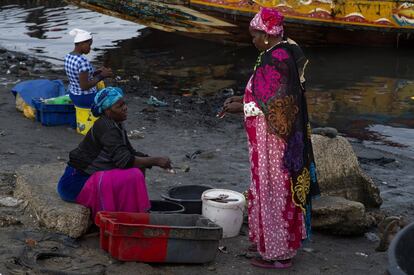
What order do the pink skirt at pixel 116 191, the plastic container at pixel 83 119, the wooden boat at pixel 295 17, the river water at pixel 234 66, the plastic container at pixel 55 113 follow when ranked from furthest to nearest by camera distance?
the wooden boat at pixel 295 17
the river water at pixel 234 66
the plastic container at pixel 55 113
the plastic container at pixel 83 119
the pink skirt at pixel 116 191

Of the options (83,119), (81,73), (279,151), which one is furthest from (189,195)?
(83,119)

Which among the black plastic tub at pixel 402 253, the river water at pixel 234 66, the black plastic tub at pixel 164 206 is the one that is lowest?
the river water at pixel 234 66

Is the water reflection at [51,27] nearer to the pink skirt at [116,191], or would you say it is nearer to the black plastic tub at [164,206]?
the black plastic tub at [164,206]

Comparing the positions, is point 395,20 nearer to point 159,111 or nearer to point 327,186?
point 159,111

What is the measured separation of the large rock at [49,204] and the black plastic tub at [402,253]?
288 centimetres

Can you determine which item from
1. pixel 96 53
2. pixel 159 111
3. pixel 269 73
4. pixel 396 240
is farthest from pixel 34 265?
pixel 96 53

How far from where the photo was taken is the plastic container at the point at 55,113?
8977 millimetres

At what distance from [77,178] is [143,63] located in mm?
10666

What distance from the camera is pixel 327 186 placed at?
6438 millimetres

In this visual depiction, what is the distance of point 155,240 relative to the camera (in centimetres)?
477

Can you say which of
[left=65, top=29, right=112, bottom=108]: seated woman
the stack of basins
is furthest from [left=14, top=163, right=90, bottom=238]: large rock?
[left=65, top=29, right=112, bottom=108]: seated woman

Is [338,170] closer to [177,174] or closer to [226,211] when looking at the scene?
[226,211]

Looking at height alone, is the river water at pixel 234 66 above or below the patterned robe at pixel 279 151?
below

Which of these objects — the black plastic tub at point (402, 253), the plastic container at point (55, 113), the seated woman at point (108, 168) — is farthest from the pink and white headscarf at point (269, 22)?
the plastic container at point (55, 113)
